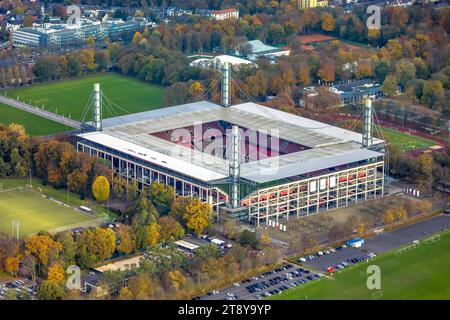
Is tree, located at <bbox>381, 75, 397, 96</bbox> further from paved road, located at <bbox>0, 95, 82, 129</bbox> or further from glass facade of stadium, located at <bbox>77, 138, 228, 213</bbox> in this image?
glass facade of stadium, located at <bbox>77, 138, 228, 213</bbox>

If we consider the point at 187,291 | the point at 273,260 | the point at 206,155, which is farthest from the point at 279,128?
the point at 187,291

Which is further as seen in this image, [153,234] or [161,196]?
[161,196]

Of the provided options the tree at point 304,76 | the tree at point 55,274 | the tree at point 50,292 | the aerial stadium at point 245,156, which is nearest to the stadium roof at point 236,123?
the aerial stadium at point 245,156

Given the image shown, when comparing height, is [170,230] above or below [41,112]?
below

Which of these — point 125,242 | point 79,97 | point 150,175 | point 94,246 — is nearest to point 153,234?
point 125,242

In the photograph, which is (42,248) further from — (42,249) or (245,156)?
(245,156)

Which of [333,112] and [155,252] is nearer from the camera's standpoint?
[155,252]

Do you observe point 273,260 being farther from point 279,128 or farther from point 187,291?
point 279,128
